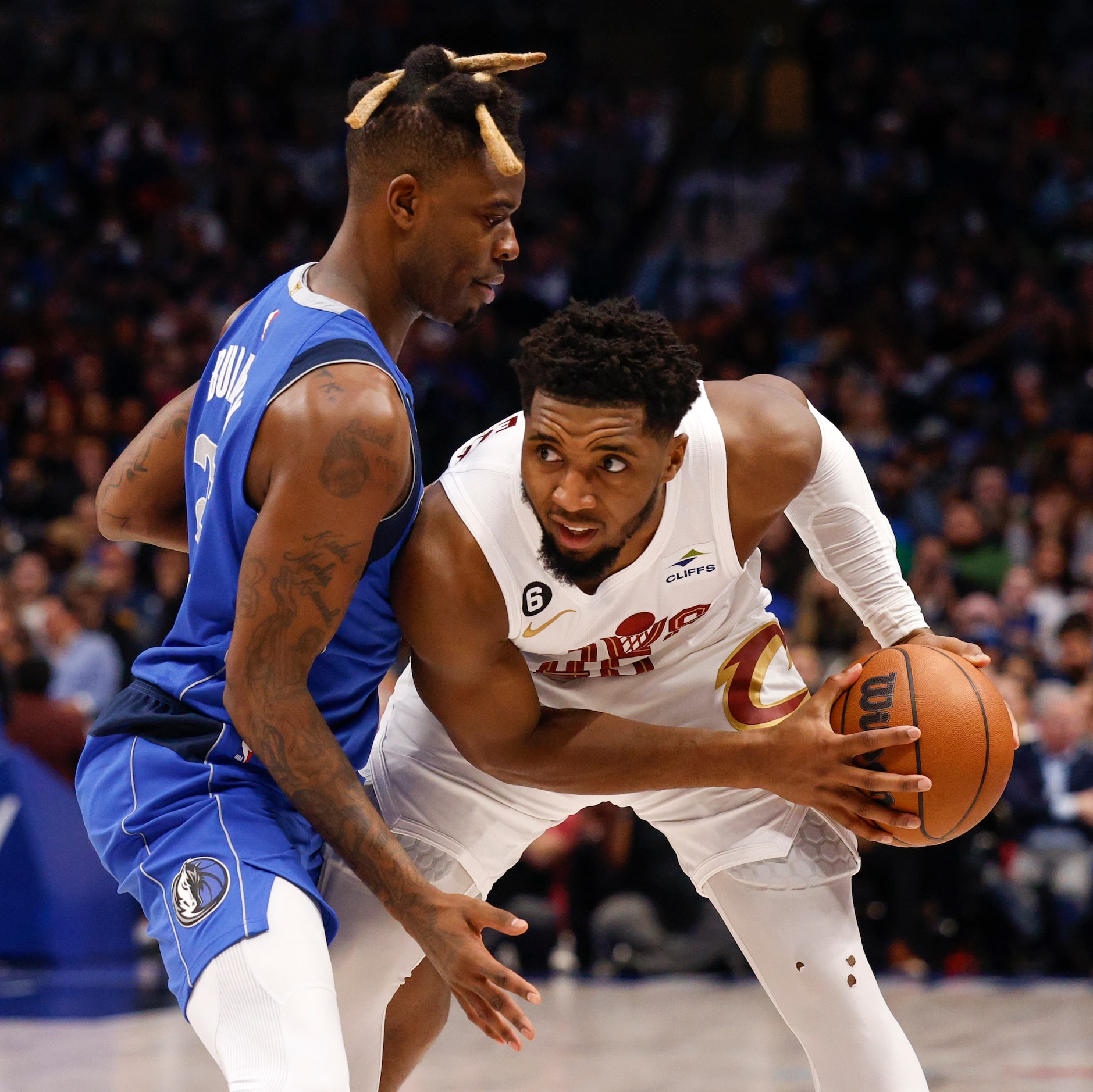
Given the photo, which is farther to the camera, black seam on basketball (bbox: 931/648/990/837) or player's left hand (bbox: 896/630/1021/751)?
player's left hand (bbox: 896/630/1021/751)

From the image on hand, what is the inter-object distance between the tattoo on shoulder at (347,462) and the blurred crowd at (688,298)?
515 centimetres

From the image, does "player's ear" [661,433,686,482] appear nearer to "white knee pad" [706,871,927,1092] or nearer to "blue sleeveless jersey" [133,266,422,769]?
"blue sleeveless jersey" [133,266,422,769]

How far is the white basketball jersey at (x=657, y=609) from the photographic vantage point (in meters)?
2.95

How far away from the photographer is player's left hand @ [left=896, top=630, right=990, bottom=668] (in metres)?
3.20

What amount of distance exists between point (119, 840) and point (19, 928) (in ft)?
17.4

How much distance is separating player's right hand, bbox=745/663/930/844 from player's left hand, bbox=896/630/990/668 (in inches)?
13.7

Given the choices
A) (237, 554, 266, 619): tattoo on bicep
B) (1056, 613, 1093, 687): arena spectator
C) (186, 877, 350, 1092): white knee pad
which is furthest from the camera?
(1056, 613, 1093, 687): arena spectator

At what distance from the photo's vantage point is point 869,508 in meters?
3.41

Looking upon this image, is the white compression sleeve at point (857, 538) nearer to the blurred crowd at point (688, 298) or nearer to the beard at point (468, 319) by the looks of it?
the beard at point (468, 319)

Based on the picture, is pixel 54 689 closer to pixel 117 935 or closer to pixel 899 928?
pixel 117 935

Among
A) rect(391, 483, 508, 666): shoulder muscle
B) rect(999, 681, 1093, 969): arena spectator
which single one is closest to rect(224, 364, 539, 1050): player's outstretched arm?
rect(391, 483, 508, 666): shoulder muscle

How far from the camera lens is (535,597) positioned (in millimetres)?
2961

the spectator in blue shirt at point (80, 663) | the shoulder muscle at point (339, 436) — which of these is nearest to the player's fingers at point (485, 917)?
the shoulder muscle at point (339, 436)

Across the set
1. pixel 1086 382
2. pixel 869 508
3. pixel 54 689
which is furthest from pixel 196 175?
pixel 869 508
